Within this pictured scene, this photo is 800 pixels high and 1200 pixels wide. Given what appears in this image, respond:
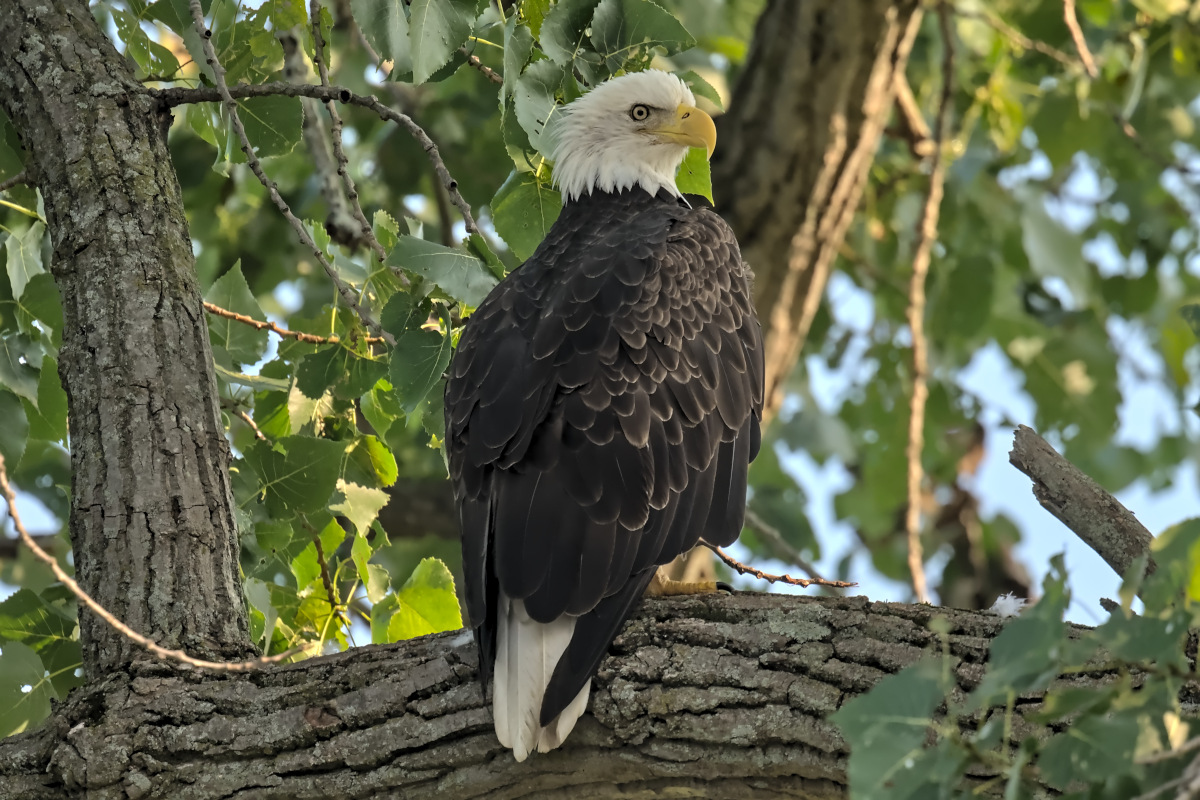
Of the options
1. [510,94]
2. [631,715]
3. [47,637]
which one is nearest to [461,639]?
[631,715]

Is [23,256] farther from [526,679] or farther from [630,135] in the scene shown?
[630,135]

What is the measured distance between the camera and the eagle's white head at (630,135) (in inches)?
182

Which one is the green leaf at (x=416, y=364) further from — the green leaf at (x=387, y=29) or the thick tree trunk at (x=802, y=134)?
the thick tree trunk at (x=802, y=134)

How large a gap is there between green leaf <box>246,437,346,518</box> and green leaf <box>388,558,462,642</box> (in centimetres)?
36

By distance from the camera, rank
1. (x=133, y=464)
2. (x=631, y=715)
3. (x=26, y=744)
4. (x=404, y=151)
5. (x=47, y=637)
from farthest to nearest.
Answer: (x=404, y=151)
(x=47, y=637)
(x=133, y=464)
(x=26, y=744)
(x=631, y=715)

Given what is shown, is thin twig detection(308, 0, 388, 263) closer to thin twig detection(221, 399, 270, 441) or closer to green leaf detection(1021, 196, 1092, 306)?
thin twig detection(221, 399, 270, 441)

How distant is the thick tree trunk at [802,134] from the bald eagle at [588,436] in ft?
6.33

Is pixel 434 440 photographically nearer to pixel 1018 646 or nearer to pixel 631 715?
pixel 631 715

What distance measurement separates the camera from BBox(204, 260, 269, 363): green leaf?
3.76 m

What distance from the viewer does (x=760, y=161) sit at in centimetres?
605

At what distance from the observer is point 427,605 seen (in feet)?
11.6

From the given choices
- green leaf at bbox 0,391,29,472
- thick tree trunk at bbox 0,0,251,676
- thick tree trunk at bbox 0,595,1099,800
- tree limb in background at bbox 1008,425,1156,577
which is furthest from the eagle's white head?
thick tree trunk at bbox 0,595,1099,800

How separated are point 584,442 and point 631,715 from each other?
2.67 feet

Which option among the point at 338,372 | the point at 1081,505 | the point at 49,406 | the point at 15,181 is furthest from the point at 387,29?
the point at 1081,505
